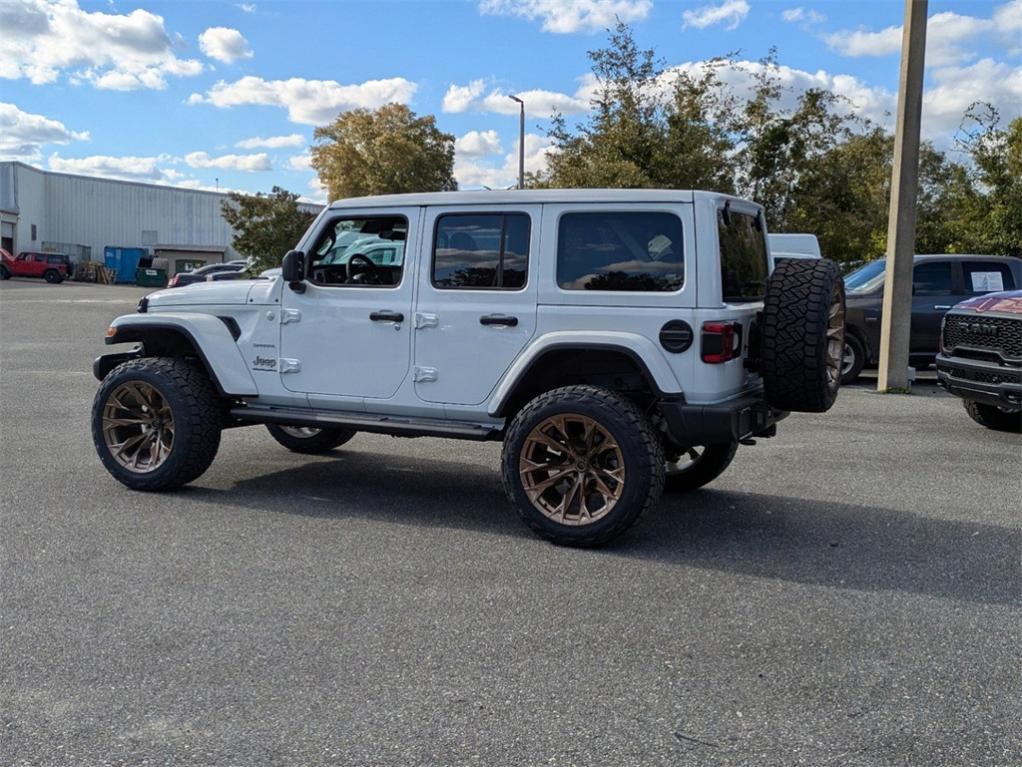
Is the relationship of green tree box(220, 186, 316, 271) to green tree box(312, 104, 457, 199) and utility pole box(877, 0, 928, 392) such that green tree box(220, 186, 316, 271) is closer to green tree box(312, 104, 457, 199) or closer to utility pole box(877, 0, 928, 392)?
green tree box(312, 104, 457, 199)

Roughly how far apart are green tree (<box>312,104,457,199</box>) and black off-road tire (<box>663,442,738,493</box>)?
135ft

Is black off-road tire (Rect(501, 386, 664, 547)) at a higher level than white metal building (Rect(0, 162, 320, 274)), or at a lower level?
lower

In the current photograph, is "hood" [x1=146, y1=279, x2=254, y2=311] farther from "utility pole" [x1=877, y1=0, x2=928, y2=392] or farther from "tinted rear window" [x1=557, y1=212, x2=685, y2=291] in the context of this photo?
"utility pole" [x1=877, y1=0, x2=928, y2=392]

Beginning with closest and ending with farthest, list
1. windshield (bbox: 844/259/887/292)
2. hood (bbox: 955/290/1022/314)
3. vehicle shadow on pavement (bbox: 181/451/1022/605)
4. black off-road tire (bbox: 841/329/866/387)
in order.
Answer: vehicle shadow on pavement (bbox: 181/451/1022/605) < hood (bbox: 955/290/1022/314) < black off-road tire (bbox: 841/329/866/387) < windshield (bbox: 844/259/887/292)

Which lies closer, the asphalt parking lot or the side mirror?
the asphalt parking lot

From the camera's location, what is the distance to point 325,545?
545cm

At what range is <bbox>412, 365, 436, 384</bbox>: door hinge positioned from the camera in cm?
592

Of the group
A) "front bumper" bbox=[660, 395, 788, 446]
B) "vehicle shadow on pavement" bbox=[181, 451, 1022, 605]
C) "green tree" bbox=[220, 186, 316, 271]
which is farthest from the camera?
"green tree" bbox=[220, 186, 316, 271]

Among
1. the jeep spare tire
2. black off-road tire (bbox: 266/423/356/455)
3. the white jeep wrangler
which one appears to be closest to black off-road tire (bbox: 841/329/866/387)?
the white jeep wrangler

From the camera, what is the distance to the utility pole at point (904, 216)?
12.6m

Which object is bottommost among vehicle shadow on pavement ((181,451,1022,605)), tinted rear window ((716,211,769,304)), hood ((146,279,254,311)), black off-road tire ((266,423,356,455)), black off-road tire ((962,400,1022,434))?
vehicle shadow on pavement ((181,451,1022,605))

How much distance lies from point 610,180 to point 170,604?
16837 millimetres

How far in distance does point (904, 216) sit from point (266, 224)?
95.9 feet

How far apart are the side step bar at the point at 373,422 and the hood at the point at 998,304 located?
5.48 m
